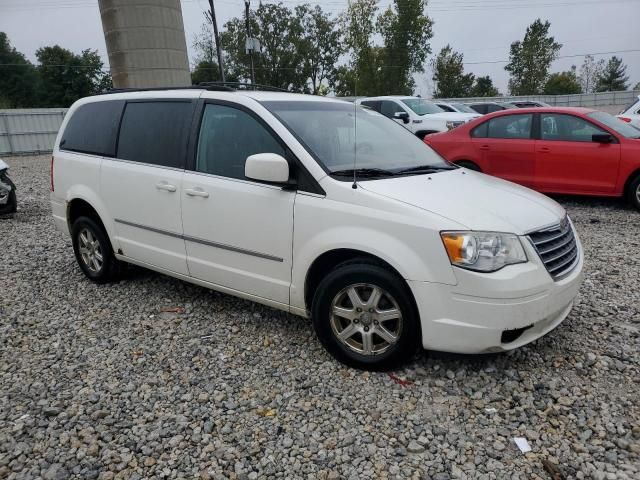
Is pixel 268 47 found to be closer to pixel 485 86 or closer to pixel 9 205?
pixel 485 86

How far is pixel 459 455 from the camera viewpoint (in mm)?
2506

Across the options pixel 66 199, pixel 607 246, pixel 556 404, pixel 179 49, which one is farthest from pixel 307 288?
pixel 179 49

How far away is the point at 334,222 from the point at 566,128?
238 inches

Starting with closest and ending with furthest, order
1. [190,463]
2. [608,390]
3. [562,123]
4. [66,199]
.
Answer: [190,463] < [608,390] < [66,199] < [562,123]

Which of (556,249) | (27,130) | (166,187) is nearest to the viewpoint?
(556,249)

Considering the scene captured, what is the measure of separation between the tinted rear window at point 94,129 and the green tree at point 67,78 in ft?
174

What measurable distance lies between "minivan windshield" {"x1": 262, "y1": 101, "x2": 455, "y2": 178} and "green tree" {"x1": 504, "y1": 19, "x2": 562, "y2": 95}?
5777cm

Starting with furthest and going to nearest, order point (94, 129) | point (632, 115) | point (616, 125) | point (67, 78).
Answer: point (67, 78) → point (632, 115) → point (616, 125) → point (94, 129)

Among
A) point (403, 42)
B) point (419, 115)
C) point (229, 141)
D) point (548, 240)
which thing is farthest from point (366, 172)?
point (403, 42)

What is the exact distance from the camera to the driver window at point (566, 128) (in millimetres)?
7488

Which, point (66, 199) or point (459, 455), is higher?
point (66, 199)

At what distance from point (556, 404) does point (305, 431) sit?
4.68 ft

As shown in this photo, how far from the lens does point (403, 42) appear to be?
149 feet

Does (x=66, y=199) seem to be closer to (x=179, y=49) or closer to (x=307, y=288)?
(x=307, y=288)
